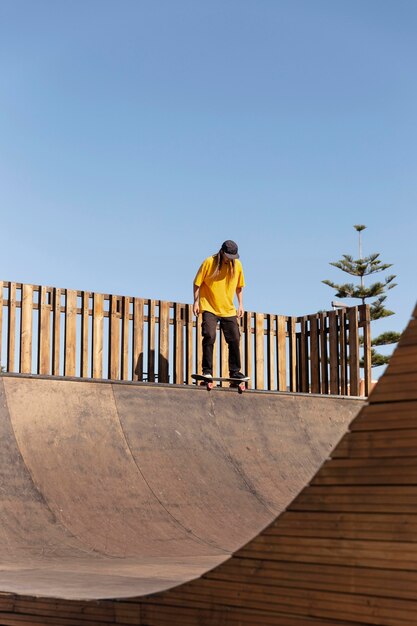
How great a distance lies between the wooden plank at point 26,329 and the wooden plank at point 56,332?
11.1 inches

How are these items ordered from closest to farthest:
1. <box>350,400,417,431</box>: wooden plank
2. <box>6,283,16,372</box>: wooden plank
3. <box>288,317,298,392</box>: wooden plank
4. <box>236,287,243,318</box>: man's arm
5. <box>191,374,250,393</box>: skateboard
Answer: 1. <box>350,400,417,431</box>: wooden plank
2. <box>191,374,250,393</box>: skateboard
3. <box>236,287,243,318</box>: man's arm
4. <box>6,283,16,372</box>: wooden plank
5. <box>288,317,298,392</box>: wooden plank

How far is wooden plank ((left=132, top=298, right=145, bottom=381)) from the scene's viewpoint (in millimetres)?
10727

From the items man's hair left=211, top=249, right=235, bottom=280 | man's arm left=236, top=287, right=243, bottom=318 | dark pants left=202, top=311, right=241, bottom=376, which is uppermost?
man's hair left=211, top=249, right=235, bottom=280

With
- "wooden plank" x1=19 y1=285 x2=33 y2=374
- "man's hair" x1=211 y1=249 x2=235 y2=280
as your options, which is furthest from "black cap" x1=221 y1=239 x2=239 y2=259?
"wooden plank" x1=19 y1=285 x2=33 y2=374

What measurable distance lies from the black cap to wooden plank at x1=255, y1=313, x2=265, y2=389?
2999mm

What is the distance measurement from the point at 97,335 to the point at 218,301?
69.3 inches

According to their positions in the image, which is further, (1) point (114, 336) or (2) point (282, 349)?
(2) point (282, 349)

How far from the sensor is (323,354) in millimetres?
12398

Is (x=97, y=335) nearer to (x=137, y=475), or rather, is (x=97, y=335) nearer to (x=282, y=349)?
(x=282, y=349)

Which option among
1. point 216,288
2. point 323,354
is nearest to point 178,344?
point 216,288

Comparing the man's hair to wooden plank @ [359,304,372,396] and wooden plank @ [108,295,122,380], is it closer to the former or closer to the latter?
wooden plank @ [108,295,122,380]

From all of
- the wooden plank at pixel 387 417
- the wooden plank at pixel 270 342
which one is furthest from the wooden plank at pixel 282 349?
the wooden plank at pixel 387 417

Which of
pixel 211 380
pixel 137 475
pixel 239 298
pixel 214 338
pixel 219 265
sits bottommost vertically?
pixel 137 475

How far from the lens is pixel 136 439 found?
7.69 metres
